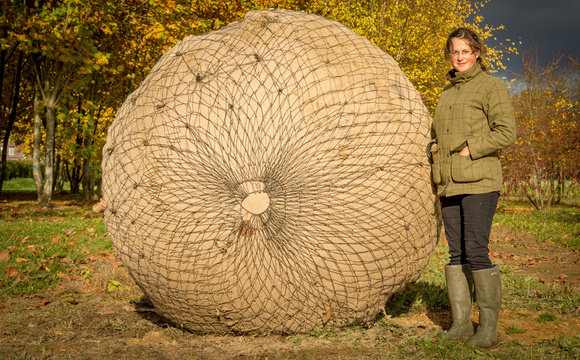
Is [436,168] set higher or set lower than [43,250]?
higher

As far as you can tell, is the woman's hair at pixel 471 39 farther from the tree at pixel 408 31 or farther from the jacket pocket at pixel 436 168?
the tree at pixel 408 31

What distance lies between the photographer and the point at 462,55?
3.38m

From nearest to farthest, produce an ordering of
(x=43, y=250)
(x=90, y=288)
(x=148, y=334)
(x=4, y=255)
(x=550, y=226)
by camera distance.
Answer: (x=148, y=334)
(x=90, y=288)
(x=4, y=255)
(x=43, y=250)
(x=550, y=226)

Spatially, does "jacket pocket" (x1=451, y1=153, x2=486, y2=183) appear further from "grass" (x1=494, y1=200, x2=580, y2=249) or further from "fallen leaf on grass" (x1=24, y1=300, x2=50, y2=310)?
"grass" (x1=494, y1=200, x2=580, y2=249)

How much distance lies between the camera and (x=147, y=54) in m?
14.7

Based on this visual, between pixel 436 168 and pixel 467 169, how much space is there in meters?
0.21

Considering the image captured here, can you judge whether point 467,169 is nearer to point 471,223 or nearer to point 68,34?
point 471,223

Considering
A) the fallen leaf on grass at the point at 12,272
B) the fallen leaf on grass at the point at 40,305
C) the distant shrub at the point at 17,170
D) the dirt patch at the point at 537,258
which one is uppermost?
the distant shrub at the point at 17,170

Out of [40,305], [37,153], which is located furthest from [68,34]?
[40,305]

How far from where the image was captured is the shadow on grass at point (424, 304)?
4.06 meters

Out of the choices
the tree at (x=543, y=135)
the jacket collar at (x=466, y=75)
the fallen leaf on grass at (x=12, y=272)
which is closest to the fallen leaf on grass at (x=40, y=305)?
the fallen leaf on grass at (x=12, y=272)

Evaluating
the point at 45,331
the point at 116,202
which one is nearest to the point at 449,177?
the point at 116,202

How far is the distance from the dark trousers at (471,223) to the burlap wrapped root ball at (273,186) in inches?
5.8

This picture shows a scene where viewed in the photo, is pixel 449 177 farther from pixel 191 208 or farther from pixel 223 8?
pixel 223 8
